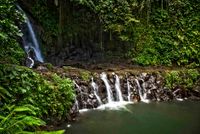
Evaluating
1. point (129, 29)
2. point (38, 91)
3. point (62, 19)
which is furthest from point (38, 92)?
point (129, 29)

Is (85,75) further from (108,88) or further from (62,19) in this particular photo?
(62,19)

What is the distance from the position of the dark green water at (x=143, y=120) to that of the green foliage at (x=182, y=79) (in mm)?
1781

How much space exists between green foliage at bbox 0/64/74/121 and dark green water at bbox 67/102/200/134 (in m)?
0.75

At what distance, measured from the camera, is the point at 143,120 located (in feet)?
41.4

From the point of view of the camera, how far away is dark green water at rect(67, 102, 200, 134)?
11.4 m

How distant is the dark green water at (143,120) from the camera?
1136 centimetres

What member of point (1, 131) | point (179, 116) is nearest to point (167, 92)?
point (179, 116)

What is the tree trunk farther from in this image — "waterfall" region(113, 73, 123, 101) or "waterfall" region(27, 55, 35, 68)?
"waterfall" region(113, 73, 123, 101)

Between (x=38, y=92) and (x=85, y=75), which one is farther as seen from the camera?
(x=85, y=75)

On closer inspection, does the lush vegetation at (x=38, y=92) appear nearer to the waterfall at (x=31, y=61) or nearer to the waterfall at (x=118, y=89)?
the waterfall at (x=118, y=89)

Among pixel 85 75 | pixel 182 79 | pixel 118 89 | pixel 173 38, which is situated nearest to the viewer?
pixel 85 75

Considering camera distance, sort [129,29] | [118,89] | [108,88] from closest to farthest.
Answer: [108,88] < [118,89] < [129,29]

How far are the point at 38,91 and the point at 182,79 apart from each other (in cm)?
812

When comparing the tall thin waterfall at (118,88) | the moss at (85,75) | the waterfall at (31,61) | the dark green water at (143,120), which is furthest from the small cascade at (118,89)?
the waterfall at (31,61)
